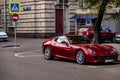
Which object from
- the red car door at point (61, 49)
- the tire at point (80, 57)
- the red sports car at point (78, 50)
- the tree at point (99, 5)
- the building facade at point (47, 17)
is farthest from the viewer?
the building facade at point (47, 17)

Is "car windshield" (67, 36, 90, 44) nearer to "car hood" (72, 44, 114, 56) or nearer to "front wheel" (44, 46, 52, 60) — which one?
"car hood" (72, 44, 114, 56)

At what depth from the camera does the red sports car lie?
58.0 feet

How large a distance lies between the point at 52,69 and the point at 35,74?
177 cm

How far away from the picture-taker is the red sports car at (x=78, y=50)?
1769cm

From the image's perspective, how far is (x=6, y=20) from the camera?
51.1 metres

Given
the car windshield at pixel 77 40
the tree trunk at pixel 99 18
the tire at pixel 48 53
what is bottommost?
the tire at pixel 48 53

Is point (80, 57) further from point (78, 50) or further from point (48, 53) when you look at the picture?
point (48, 53)

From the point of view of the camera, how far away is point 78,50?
1825cm

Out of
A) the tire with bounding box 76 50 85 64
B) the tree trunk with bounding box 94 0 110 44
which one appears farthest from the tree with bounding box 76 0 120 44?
the tire with bounding box 76 50 85 64

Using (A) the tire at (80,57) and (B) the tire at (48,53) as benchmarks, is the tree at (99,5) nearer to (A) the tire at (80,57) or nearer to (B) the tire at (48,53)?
(B) the tire at (48,53)

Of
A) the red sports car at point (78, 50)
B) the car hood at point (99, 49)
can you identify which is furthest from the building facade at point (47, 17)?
the car hood at point (99, 49)

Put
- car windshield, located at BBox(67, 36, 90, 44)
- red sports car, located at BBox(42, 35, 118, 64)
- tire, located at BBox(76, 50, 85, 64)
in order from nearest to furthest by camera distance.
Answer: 1. red sports car, located at BBox(42, 35, 118, 64)
2. tire, located at BBox(76, 50, 85, 64)
3. car windshield, located at BBox(67, 36, 90, 44)

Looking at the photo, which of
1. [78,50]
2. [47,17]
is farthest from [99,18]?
[47,17]

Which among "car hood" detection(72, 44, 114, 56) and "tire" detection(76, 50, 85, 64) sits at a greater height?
"car hood" detection(72, 44, 114, 56)
